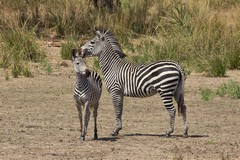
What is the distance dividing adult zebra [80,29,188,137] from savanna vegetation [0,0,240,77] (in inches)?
237

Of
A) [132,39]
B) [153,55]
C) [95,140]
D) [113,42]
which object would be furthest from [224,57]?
[95,140]

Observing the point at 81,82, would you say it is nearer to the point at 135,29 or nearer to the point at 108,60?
the point at 108,60

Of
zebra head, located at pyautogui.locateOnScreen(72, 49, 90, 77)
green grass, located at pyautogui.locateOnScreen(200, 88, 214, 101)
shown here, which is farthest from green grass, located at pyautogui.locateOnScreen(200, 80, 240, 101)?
zebra head, located at pyautogui.locateOnScreen(72, 49, 90, 77)

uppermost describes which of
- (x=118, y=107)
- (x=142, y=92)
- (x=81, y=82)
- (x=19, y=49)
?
(x=81, y=82)

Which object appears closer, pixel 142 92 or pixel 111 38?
pixel 142 92

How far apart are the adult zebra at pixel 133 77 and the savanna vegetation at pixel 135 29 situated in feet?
19.8

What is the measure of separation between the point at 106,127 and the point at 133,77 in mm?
996

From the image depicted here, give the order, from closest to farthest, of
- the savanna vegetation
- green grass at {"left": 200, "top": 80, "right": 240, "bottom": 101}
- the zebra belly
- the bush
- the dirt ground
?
the dirt ground → the zebra belly → green grass at {"left": 200, "top": 80, "right": 240, "bottom": 101} → the bush → the savanna vegetation

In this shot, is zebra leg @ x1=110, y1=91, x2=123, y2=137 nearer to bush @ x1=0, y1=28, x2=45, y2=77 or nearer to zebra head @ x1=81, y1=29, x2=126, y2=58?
zebra head @ x1=81, y1=29, x2=126, y2=58

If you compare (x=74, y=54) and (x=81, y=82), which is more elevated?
(x=74, y=54)

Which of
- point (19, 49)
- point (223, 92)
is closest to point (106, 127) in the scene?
point (223, 92)

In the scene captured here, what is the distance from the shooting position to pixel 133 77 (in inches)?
543

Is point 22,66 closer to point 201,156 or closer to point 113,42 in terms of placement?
point 113,42

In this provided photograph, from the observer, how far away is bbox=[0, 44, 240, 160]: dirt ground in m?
11.8
